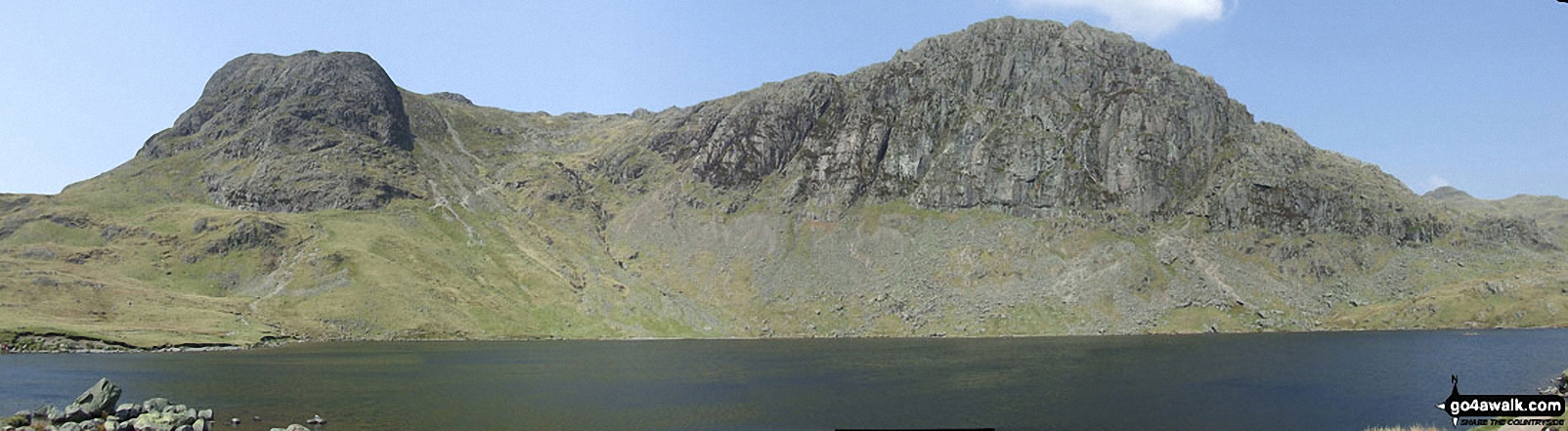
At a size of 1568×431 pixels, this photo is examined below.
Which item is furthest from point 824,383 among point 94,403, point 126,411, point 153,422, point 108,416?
point 94,403

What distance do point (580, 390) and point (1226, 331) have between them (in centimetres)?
16579

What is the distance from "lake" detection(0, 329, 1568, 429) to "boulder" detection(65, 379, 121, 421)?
8.19 metres

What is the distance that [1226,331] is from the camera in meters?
196

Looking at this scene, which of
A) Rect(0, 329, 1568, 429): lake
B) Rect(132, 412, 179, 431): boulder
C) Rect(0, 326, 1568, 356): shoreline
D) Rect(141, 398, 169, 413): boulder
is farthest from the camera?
Rect(0, 326, 1568, 356): shoreline

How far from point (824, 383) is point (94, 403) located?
66864mm

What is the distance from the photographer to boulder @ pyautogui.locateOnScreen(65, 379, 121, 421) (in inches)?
2371

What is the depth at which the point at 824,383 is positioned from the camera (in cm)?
9738

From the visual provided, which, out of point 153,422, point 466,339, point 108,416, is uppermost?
point 108,416

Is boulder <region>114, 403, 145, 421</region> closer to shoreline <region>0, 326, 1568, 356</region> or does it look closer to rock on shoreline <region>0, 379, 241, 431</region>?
rock on shoreline <region>0, 379, 241, 431</region>

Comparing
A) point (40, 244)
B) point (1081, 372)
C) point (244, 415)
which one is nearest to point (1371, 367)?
point (1081, 372)

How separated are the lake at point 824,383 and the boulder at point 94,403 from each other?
8186mm

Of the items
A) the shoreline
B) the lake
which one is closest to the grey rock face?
the lake

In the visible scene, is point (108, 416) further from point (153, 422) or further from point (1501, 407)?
point (1501, 407)

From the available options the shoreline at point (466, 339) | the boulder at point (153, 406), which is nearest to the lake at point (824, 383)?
the boulder at point (153, 406)
